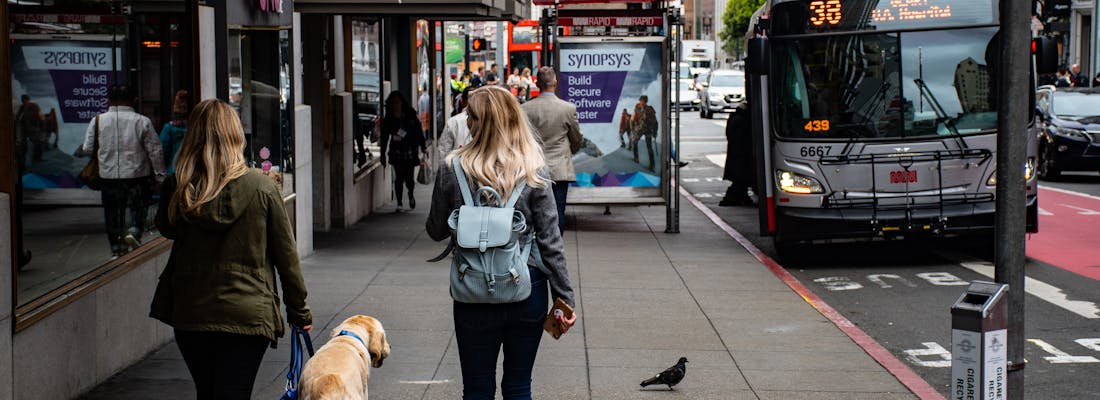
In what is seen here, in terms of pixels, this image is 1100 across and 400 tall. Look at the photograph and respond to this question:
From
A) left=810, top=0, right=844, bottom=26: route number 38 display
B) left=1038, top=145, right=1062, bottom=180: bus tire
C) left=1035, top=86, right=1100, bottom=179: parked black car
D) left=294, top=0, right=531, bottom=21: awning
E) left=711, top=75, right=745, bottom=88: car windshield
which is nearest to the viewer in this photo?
left=810, top=0, right=844, bottom=26: route number 38 display

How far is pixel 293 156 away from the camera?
12523 mm

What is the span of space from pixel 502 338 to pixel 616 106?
11279 mm

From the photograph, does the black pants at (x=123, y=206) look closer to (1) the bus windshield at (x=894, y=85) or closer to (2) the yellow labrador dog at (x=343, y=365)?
(2) the yellow labrador dog at (x=343, y=365)

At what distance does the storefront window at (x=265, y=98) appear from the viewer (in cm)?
1102

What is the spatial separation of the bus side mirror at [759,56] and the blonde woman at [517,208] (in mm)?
7894

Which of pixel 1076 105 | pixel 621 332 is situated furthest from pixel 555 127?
pixel 1076 105

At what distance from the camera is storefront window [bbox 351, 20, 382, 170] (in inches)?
655

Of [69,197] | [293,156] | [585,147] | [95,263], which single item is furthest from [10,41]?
[585,147]

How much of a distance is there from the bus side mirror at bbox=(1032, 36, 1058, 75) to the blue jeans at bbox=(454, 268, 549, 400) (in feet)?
28.7

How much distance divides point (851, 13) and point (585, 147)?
4.56 metres

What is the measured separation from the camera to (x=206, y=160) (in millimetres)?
4961

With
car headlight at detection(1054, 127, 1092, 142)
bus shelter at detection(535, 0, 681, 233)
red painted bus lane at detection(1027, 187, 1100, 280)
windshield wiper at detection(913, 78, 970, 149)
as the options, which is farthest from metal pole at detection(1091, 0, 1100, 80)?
windshield wiper at detection(913, 78, 970, 149)

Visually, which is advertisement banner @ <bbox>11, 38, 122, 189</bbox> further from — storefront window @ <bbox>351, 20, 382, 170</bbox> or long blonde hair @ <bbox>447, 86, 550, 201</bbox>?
storefront window @ <bbox>351, 20, 382, 170</bbox>

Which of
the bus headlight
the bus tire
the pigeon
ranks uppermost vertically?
the bus headlight
